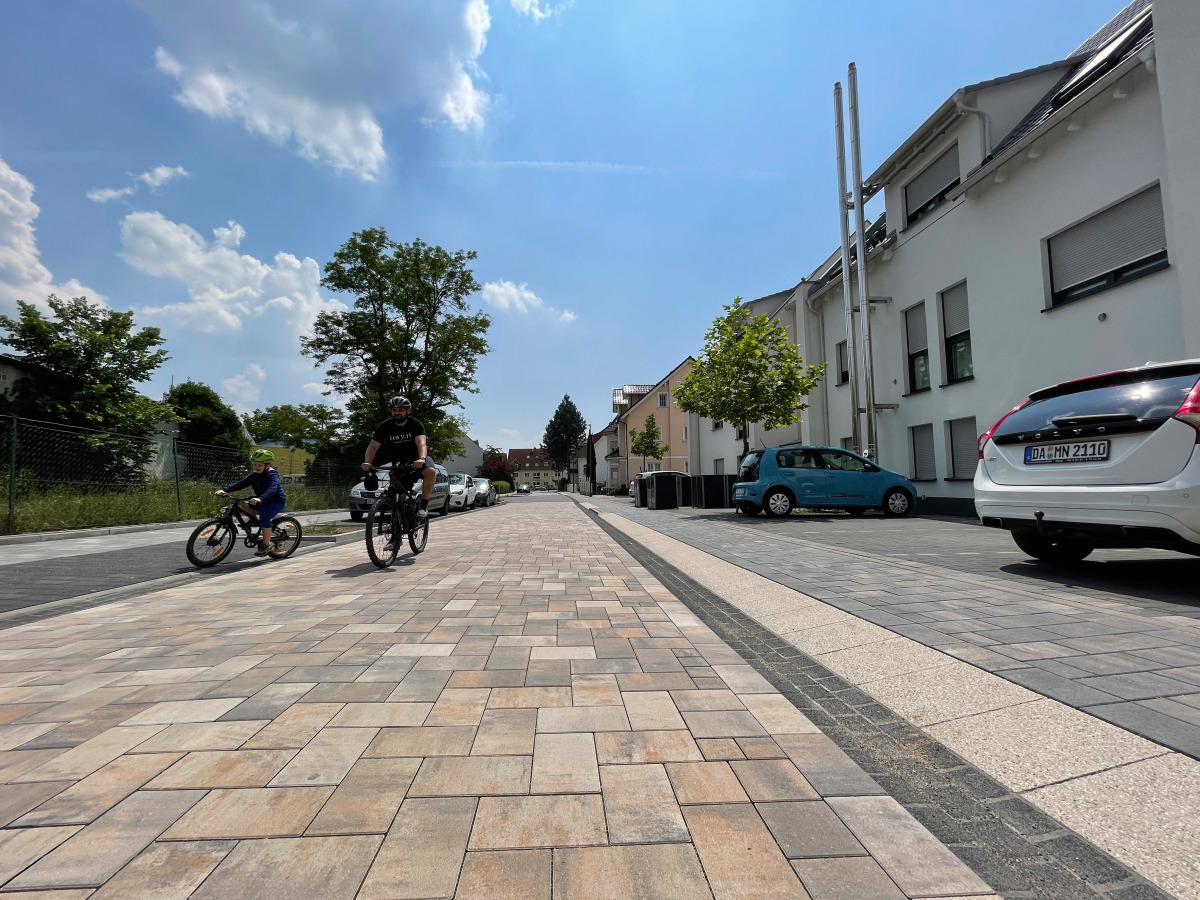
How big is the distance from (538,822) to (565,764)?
14.3 inches

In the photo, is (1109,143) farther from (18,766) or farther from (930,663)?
(18,766)

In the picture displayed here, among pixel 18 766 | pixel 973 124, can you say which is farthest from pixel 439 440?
pixel 18 766

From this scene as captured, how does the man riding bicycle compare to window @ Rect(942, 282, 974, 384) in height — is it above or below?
below

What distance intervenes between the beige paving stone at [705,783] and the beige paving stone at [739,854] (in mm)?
48

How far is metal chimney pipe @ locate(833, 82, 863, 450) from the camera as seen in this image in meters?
16.9

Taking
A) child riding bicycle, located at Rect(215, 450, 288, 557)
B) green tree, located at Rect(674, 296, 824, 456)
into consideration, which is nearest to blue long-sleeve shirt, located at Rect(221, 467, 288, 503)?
child riding bicycle, located at Rect(215, 450, 288, 557)

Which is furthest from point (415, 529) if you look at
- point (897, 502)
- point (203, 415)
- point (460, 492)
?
point (203, 415)

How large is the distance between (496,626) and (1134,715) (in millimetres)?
3329

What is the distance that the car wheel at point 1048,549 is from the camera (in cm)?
561

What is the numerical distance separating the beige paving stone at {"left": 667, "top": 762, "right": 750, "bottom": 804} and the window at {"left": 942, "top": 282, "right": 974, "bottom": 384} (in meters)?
14.1

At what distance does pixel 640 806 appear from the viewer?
6.09 feet

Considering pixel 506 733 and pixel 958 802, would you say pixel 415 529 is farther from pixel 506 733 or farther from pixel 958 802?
pixel 958 802

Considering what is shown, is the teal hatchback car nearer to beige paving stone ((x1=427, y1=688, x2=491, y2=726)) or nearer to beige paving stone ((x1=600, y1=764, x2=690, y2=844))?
beige paving stone ((x1=427, y1=688, x2=491, y2=726))

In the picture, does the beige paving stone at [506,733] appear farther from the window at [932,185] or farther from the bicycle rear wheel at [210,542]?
the window at [932,185]
